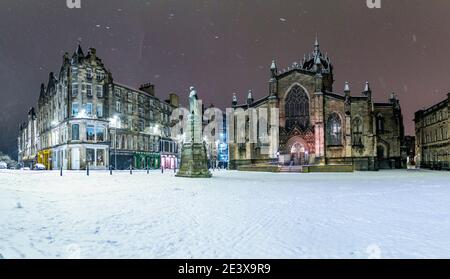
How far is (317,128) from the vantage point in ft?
146

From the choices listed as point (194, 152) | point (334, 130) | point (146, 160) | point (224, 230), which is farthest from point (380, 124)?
point (224, 230)

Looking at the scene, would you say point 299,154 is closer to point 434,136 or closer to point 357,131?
point 357,131

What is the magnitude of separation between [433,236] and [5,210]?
9.68m

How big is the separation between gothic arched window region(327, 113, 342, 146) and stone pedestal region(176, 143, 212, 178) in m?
27.2

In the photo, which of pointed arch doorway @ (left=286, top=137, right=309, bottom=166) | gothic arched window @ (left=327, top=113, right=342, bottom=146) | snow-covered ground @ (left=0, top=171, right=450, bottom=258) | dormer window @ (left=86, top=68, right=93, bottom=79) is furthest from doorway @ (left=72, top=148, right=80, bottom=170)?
snow-covered ground @ (left=0, top=171, right=450, bottom=258)

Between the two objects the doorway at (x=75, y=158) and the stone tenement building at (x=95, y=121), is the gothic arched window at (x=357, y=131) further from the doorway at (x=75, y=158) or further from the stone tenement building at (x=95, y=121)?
the doorway at (x=75, y=158)

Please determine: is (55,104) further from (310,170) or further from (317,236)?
(317,236)

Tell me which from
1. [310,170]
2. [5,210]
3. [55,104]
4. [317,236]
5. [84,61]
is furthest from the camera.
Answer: [55,104]

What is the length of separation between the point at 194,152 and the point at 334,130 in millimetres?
28549

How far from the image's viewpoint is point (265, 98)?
49812 mm

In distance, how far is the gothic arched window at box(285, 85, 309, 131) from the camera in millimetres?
47031

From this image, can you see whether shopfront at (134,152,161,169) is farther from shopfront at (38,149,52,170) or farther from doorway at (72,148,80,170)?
shopfront at (38,149,52,170)

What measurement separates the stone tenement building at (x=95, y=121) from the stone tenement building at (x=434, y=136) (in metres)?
47.9
